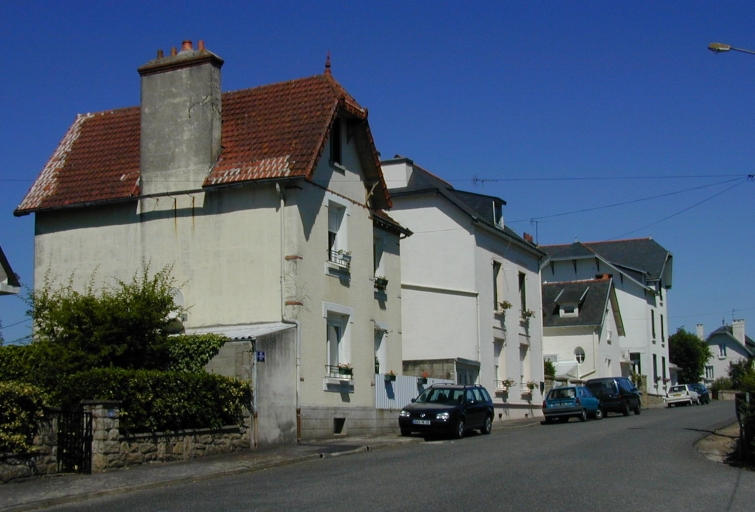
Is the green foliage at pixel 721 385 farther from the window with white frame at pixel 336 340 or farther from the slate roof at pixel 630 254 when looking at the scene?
the window with white frame at pixel 336 340

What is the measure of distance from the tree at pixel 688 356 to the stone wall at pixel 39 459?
239 feet

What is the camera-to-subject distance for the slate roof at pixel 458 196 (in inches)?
1459

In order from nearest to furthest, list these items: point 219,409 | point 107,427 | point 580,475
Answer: point 580,475 < point 107,427 < point 219,409

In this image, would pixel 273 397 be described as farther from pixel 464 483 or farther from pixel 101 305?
pixel 464 483

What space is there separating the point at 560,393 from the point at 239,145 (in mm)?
16836

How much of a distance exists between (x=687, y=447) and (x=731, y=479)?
249 inches

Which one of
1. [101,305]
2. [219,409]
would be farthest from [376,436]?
[101,305]

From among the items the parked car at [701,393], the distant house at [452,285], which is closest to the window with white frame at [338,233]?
the distant house at [452,285]

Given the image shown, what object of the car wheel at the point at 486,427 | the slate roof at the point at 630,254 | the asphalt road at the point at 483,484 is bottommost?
the asphalt road at the point at 483,484

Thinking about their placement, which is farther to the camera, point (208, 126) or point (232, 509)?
point (208, 126)

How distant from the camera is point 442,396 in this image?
26156 millimetres

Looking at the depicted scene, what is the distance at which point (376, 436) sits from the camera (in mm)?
26250

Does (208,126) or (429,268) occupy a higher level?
(208,126)

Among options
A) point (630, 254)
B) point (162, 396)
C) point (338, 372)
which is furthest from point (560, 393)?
point (630, 254)
